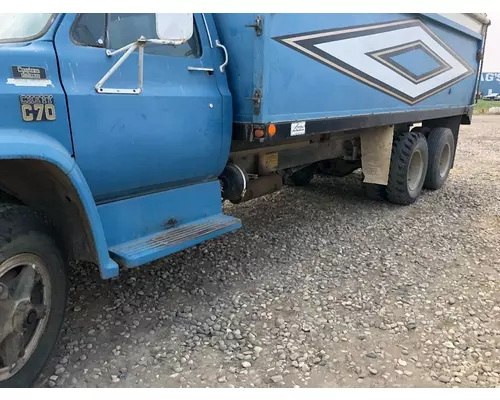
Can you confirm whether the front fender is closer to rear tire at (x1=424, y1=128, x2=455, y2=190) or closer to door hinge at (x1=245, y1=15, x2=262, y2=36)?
door hinge at (x1=245, y1=15, x2=262, y2=36)

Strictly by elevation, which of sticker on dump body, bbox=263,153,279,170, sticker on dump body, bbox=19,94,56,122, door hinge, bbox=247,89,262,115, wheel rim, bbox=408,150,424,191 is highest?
sticker on dump body, bbox=19,94,56,122

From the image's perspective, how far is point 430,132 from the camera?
6.97 meters

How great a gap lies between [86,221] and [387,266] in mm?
2742

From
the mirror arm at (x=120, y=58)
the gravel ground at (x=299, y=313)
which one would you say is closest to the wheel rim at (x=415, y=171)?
the gravel ground at (x=299, y=313)

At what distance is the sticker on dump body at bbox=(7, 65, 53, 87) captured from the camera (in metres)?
2.26

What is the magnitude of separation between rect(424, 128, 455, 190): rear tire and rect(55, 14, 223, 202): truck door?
4.42m

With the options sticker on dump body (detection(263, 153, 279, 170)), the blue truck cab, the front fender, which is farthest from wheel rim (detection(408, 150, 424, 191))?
the front fender

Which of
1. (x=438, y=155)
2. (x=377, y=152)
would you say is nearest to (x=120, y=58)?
(x=377, y=152)

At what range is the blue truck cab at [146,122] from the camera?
236cm

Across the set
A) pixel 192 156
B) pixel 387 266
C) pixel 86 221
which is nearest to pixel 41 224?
pixel 86 221

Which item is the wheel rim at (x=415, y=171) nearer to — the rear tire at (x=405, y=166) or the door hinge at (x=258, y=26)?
the rear tire at (x=405, y=166)

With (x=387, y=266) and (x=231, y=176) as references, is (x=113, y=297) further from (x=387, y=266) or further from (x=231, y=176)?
(x=387, y=266)

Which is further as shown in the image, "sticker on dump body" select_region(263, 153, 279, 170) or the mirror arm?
"sticker on dump body" select_region(263, 153, 279, 170)

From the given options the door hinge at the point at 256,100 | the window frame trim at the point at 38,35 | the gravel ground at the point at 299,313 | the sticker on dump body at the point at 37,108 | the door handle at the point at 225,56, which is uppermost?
the window frame trim at the point at 38,35
